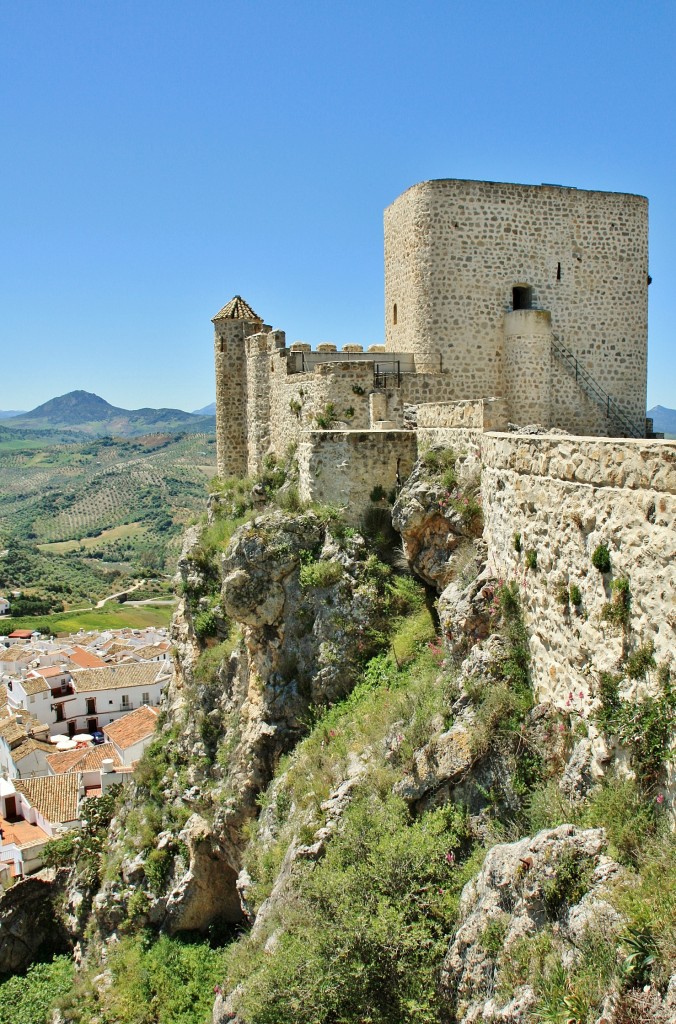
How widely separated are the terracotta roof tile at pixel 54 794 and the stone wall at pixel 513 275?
82.2ft

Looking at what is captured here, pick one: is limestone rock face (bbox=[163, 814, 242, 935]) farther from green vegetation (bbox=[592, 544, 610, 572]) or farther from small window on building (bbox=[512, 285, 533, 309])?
small window on building (bbox=[512, 285, 533, 309])

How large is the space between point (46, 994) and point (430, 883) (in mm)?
18737

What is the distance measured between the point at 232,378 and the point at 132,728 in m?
22.4

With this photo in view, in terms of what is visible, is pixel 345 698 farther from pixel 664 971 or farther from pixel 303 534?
pixel 664 971

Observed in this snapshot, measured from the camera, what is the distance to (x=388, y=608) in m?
12.9

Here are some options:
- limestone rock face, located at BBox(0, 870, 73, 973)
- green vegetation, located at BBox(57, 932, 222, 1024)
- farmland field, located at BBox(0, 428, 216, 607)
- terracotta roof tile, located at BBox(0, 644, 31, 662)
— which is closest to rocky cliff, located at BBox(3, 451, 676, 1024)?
green vegetation, located at BBox(57, 932, 222, 1024)

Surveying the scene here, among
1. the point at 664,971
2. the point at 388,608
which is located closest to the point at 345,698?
the point at 388,608

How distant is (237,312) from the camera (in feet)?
68.1

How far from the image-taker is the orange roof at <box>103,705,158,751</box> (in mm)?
34284

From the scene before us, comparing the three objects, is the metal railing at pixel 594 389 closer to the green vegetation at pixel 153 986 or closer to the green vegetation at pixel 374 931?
the green vegetation at pixel 374 931

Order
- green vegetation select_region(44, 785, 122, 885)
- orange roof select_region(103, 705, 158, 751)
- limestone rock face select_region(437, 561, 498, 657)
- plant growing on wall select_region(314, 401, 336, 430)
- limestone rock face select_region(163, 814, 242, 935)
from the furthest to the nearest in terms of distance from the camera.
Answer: orange roof select_region(103, 705, 158, 751)
green vegetation select_region(44, 785, 122, 885)
limestone rock face select_region(163, 814, 242, 935)
plant growing on wall select_region(314, 401, 336, 430)
limestone rock face select_region(437, 561, 498, 657)

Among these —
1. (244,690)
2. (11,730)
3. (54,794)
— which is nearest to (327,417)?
(244,690)

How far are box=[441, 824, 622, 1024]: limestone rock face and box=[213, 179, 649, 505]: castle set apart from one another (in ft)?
30.4

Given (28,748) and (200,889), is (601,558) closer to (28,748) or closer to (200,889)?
(200,889)
